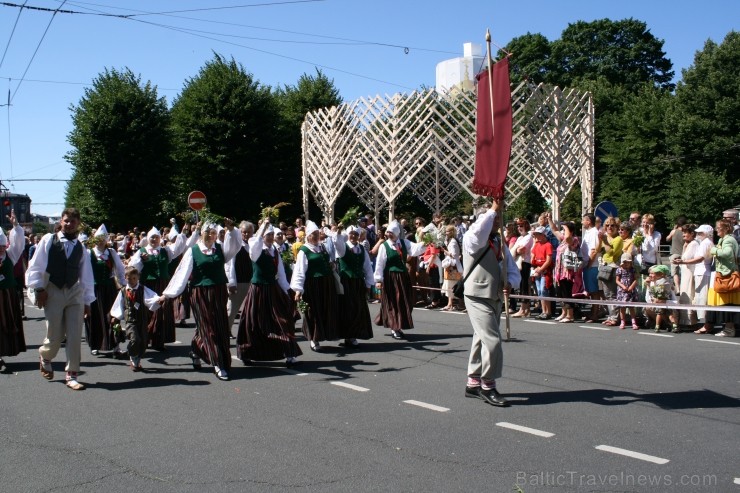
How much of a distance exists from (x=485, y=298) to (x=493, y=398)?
0.97 m

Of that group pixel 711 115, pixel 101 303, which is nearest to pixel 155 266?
pixel 101 303

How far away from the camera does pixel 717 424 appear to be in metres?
6.56

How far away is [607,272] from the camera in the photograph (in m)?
13.6

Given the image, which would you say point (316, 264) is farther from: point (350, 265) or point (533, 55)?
point (533, 55)

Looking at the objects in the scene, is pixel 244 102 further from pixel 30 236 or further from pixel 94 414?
pixel 94 414

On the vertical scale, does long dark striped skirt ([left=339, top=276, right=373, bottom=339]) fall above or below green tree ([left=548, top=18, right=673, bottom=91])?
below

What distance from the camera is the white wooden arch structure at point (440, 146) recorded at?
21.8 m

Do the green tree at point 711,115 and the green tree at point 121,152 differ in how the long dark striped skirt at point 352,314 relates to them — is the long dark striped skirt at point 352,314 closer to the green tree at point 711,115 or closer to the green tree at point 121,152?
the green tree at point 121,152

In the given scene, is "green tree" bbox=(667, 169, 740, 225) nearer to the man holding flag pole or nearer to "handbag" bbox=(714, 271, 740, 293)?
"handbag" bbox=(714, 271, 740, 293)

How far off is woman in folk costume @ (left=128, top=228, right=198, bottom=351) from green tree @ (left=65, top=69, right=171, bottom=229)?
21.7 m

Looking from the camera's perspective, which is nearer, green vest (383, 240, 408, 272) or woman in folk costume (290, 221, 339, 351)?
woman in folk costume (290, 221, 339, 351)

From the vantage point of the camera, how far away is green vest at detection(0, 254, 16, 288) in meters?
9.91

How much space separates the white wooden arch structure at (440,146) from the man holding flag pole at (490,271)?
43.9 feet

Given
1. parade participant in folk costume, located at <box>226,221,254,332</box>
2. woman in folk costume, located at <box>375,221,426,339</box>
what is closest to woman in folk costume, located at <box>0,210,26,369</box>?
parade participant in folk costume, located at <box>226,221,254,332</box>
